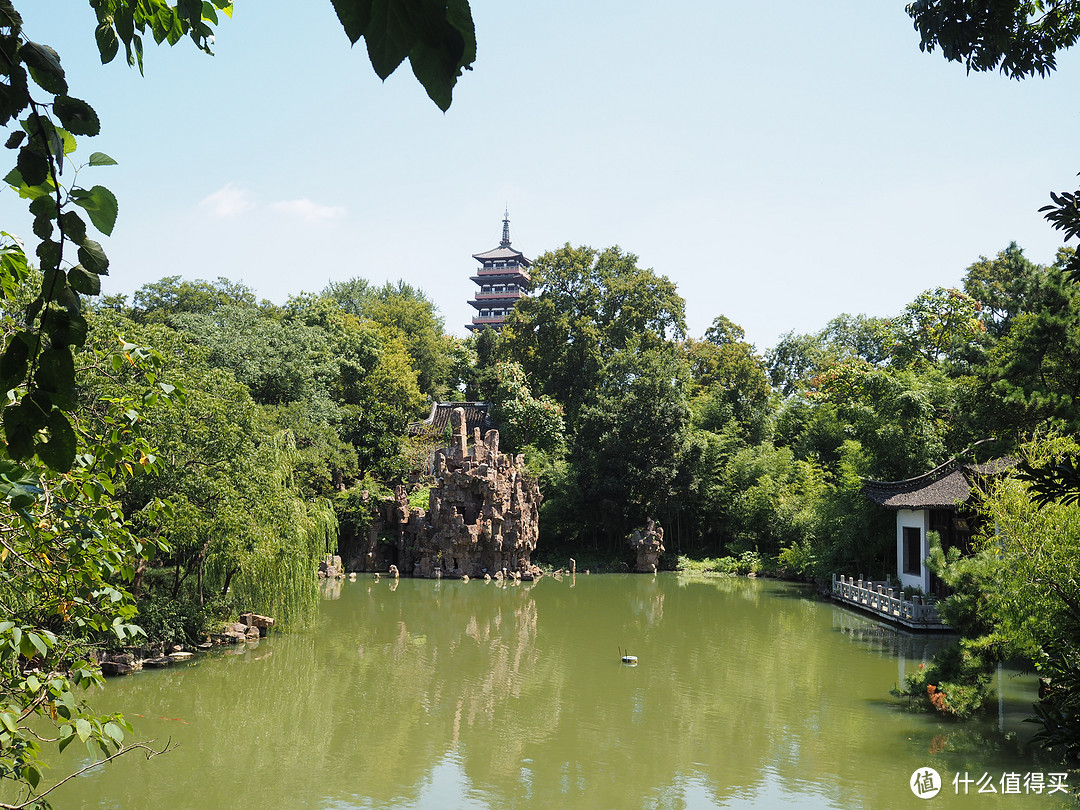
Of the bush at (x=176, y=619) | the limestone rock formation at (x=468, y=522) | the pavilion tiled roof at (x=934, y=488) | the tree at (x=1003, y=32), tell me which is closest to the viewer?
the tree at (x=1003, y=32)

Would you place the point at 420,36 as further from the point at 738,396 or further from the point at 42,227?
the point at 738,396

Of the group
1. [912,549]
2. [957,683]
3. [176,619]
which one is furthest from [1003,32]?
[912,549]

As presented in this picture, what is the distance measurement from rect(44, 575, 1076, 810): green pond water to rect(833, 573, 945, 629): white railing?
36cm

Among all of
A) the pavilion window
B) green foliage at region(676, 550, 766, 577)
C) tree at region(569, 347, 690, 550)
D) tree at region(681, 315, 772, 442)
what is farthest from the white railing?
tree at region(681, 315, 772, 442)

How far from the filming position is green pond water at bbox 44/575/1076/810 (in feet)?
22.8

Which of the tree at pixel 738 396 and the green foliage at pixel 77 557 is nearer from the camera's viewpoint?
the green foliage at pixel 77 557

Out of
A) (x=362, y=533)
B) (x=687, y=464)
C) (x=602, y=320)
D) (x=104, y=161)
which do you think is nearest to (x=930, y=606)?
(x=687, y=464)

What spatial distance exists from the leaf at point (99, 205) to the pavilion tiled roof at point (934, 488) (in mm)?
13839

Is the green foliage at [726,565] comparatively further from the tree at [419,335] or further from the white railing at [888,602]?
the tree at [419,335]

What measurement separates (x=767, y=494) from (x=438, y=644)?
1221 cm

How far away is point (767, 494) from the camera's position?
22156mm

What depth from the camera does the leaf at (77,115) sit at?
3.56 ft

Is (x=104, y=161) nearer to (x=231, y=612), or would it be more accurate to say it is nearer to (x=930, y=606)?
(x=231, y=612)

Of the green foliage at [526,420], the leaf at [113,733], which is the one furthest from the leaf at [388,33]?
the green foliage at [526,420]
